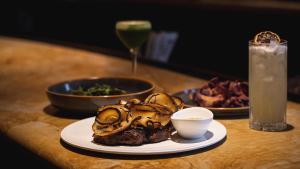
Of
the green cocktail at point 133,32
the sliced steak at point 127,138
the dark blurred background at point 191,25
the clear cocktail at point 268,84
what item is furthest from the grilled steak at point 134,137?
the green cocktail at point 133,32

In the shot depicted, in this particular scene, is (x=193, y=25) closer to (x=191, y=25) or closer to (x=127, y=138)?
(x=191, y=25)

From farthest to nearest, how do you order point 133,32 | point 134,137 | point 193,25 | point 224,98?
point 193,25 < point 133,32 < point 224,98 < point 134,137

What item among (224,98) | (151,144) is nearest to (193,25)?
(224,98)

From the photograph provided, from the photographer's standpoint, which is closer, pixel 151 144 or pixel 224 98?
pixel 151 144

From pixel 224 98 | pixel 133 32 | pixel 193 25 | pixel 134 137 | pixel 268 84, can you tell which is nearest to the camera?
pixel 134 137

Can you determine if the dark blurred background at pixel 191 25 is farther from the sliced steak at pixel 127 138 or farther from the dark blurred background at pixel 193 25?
the sliced steak at pixel 127 138

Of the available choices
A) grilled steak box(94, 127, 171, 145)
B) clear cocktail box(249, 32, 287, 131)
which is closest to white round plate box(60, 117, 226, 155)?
grilled steak box(94, 127, 171, 145)
